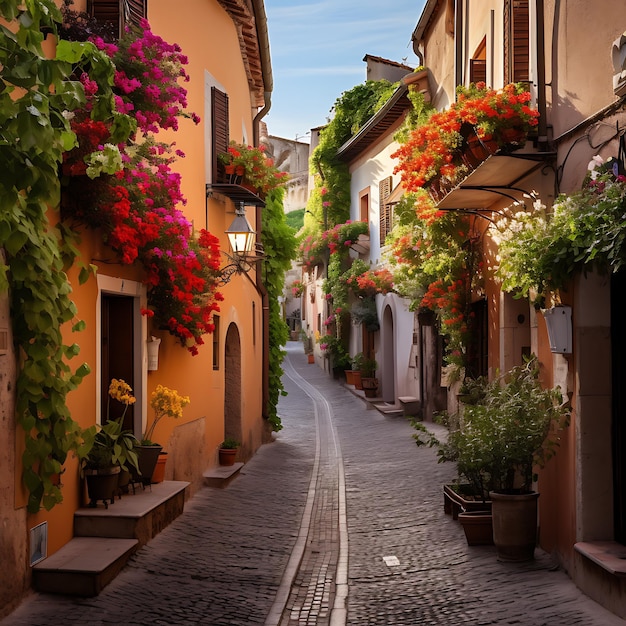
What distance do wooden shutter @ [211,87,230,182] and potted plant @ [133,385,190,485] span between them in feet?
14.8

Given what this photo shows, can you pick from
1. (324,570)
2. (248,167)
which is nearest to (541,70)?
(324,570)

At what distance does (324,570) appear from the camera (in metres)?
8.43

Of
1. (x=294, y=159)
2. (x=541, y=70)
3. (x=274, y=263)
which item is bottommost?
(x=274, y=263)

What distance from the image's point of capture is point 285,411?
24.7 m

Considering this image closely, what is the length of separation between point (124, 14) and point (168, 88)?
3.69ft

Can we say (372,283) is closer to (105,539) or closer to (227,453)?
(227,453)

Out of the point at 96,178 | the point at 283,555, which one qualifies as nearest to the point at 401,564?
the point at 283,555

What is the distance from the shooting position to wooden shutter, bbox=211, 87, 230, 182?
13242mm

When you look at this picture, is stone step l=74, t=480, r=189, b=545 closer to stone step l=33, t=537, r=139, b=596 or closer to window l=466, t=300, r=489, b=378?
stone step l=33, t=537, r=139, b=596

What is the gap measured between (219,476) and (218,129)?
5255mm

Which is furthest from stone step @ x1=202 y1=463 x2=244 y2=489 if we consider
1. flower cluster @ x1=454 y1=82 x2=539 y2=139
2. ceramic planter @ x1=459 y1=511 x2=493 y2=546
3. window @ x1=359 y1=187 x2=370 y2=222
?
window @ x1=359 y1=187 x2=370 y2=222

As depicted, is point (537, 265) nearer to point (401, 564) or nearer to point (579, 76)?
point (579, 76)

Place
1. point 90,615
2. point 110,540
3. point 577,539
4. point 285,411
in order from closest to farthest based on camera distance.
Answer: point 90,615 → point 577,539 → point 110,540 → point 285,411

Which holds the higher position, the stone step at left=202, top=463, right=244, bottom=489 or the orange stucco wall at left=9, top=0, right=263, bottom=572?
the orange stucco wall at left=9, top=0, right=263, bottom=572
